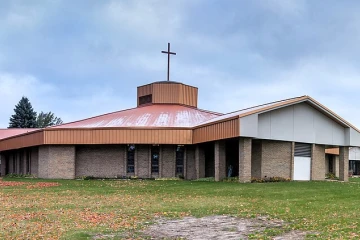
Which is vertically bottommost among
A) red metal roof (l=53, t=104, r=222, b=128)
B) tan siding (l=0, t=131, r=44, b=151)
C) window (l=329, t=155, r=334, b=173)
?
window (l=329, t=155, r=334, b=173)

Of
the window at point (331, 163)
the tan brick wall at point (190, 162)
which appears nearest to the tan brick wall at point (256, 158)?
the tan brick wall at point (190, 162)

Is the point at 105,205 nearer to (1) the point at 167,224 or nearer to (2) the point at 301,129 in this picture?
(1) the point at 167,224

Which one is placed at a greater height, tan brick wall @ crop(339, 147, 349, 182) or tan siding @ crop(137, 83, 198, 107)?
tan siding @ crop(137, 83, 198, 107)

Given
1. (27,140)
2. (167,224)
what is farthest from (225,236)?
(27,140)

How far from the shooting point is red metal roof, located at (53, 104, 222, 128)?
114 ft

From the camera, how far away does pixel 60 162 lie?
34.5 metres

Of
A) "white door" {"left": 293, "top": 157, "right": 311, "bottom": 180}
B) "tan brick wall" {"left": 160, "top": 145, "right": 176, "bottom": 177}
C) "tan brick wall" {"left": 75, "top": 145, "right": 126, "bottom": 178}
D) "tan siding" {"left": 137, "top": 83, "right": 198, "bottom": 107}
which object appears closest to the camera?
"white door" {"left": 293, "top": 157, "right": 311, "bottom": 180}

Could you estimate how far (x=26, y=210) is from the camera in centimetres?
1473

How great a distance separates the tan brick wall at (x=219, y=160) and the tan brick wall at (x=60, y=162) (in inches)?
465

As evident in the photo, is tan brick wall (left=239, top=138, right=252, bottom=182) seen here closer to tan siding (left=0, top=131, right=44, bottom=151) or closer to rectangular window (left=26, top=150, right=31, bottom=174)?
tan siding (left=0, top=131, right=44, bottom=151)

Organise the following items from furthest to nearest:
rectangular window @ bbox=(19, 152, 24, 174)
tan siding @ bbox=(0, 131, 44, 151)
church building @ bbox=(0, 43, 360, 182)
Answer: rectangular window @ bbox=(19, 152, 24, 174) < tan siding @ bbox=(0, 131, 44, 151) < church building @ bbox=(0, 43, 360, 182)

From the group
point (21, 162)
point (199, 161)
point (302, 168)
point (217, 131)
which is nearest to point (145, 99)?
point (199, 161)

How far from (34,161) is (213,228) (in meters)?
30.9

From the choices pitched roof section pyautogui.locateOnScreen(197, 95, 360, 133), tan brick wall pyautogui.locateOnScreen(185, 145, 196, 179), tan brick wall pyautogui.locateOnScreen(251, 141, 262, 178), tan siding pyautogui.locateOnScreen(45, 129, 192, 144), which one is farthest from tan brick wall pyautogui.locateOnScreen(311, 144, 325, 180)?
tan siding pyautogui.locateOnScreen(45, 129, 192, 144)
